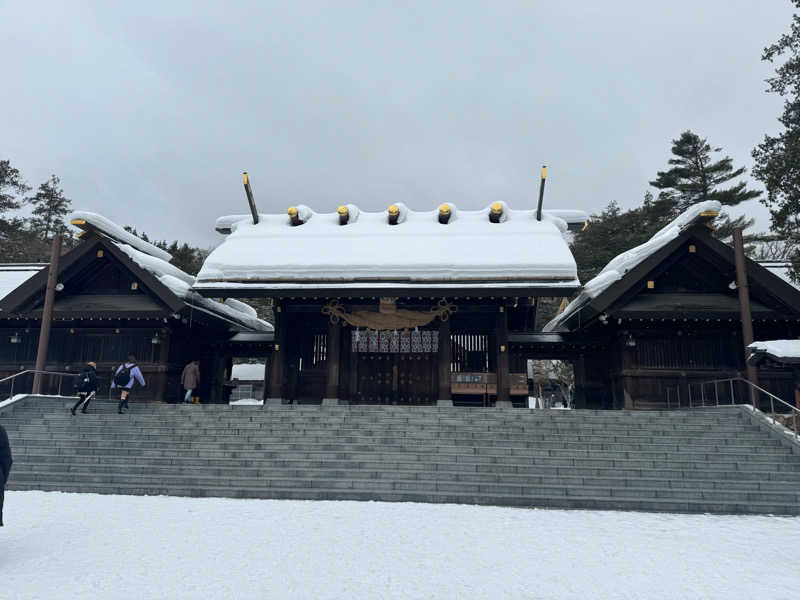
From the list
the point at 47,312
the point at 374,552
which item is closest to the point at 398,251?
the point at 47,312

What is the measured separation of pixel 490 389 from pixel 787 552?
991cm

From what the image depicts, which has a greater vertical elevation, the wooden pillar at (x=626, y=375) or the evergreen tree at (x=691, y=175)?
the evergreen tree at (x=691, y=175)

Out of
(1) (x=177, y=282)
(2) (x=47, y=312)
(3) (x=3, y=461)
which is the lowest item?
(3) (x=3, y=461)

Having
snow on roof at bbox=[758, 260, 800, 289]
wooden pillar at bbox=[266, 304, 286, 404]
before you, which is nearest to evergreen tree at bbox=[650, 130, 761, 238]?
snow on roof at bbox=[758, 260, 800, 289]

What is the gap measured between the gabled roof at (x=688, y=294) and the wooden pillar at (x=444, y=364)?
4407mm

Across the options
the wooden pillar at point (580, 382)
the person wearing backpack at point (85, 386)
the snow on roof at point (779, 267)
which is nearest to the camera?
the person wearing backpack at point (85, 386)

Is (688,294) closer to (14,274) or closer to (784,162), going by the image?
(784,162)

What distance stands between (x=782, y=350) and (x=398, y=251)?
1016 cm

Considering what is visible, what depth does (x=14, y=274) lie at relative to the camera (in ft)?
68.4

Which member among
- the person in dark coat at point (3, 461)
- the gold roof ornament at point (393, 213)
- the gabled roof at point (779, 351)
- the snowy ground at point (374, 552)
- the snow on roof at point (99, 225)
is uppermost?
the gold roof ornament at point (393, 213)

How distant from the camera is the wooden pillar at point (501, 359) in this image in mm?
15461

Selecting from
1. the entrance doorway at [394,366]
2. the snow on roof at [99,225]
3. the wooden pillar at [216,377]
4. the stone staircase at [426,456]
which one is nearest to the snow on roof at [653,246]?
the stone staircase at [426,456]

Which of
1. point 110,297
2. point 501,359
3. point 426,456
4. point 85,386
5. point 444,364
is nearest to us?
point 426,456

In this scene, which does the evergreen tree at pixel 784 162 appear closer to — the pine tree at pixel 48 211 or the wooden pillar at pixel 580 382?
the wooden pillar at pixel 580 382
